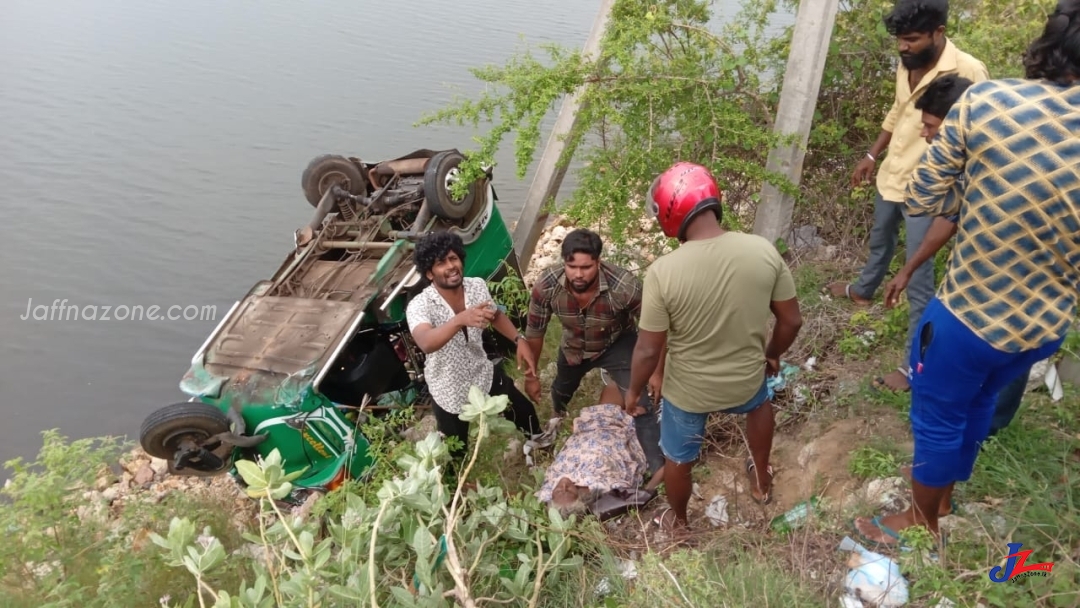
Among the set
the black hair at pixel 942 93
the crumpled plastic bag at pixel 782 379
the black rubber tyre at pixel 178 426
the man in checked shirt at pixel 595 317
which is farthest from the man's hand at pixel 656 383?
the black rubber tyre at pixel 178 426

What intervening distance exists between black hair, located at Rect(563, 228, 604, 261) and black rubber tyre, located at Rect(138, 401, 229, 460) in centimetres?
250

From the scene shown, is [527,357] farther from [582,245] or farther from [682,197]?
[682,197]

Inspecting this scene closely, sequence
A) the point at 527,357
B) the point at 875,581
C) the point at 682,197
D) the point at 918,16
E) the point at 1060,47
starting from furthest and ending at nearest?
the point at 527,357 → the point at 918,16 → the point at 682,197 → the point at 875,581 → the point at 1060,47

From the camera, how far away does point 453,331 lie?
11.5 feet

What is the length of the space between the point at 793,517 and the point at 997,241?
1.53 meters

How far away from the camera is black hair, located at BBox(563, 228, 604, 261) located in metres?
3.46

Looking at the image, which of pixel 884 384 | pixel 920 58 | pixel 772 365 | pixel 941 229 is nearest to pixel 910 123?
pixel 920 58

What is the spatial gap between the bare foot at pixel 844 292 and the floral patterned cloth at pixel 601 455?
1.72 meters

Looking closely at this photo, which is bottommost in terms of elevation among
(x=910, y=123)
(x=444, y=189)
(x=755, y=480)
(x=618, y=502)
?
(x=618, y=502)

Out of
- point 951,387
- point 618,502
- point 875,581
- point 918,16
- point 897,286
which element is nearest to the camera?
point 951,387

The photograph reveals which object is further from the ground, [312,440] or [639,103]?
[639,103]

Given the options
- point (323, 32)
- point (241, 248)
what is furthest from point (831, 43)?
point (323, 32)

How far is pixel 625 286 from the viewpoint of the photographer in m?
3.77

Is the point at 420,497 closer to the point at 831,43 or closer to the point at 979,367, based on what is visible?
the point at 979,367
